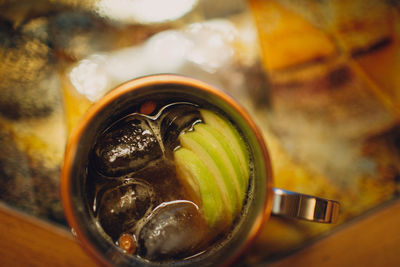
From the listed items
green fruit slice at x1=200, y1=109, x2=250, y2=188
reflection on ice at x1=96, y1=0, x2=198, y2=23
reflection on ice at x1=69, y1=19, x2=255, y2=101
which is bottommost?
green fruit slice at x1=200, y1=109, x2=250, y2=188

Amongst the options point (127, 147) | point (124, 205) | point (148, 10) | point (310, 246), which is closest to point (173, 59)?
point (148, 10)

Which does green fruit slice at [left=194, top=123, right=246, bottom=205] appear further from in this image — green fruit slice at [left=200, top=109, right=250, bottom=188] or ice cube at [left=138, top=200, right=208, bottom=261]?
ice cube at [left=138, top=200, right=208, bottom=261]

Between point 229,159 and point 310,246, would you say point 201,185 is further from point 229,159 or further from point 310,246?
point 310,246

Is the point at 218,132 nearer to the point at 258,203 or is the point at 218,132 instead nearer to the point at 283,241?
the point at 258,203

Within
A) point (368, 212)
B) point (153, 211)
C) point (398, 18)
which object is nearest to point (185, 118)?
point (153, 211)

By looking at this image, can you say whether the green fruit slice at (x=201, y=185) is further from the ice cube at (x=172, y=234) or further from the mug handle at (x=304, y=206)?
the mug handle at (x=304, y=206)

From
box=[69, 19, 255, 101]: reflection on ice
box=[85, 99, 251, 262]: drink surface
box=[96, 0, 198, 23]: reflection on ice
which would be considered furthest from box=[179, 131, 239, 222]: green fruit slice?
box=[96, 0, 198, 23]: reflection on ice

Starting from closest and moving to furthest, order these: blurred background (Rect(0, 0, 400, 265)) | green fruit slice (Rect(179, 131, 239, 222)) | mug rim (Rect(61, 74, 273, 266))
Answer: mug rim (Rect(61, 74, 273, 266))
green fruit slice (Rect(179, 131, 239, 222))
blurred background (Rect(0, 0, 400, 265))
